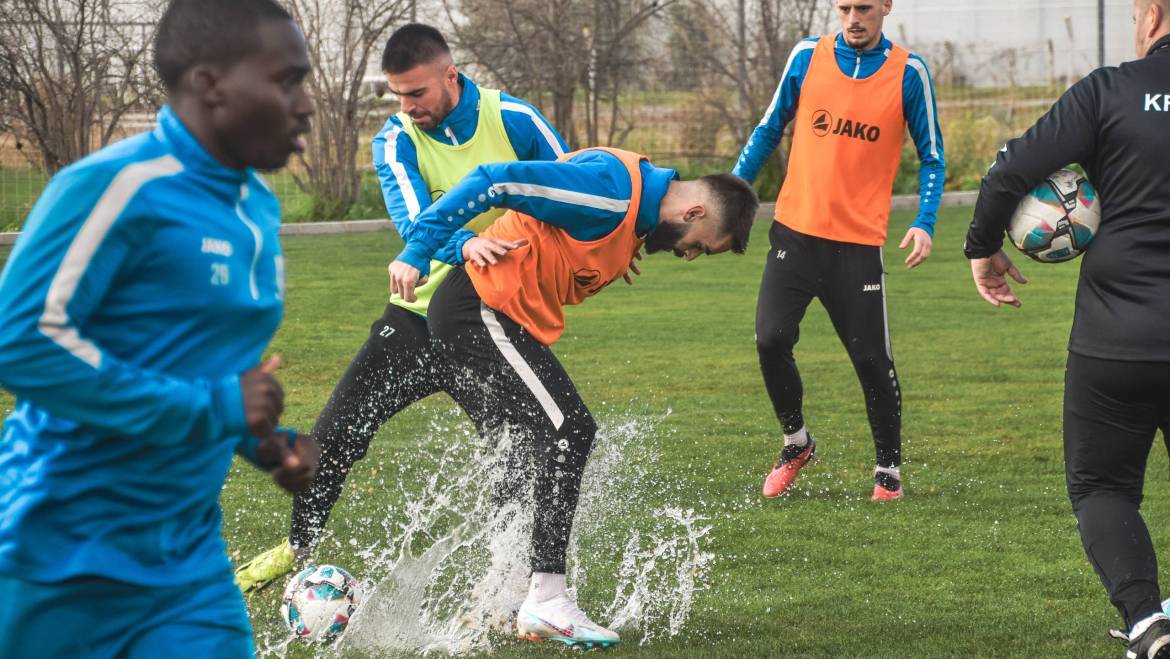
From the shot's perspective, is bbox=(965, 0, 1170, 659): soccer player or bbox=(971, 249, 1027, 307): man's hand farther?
bbox=(971, 249, 1027, 307): man's hand

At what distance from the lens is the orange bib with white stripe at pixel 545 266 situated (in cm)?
495

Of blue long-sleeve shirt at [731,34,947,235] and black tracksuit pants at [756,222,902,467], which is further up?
blue long-sleeve shirt at [731,34,947,235]

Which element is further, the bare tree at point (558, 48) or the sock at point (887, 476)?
the bare tree at point (558, 48)

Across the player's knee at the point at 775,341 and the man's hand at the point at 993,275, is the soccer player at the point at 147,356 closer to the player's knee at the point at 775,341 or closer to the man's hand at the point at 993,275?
the man's hand at the point at 993,275

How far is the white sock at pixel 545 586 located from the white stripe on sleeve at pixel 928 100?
10.7 feet

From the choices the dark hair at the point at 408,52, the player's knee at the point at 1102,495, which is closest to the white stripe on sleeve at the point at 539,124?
the dark hair at the point at 408,52

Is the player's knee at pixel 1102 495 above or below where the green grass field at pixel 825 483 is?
above

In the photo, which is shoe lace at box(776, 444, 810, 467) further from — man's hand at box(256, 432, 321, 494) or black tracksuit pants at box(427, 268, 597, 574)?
man's hand at box(256, 432, 321, 494)

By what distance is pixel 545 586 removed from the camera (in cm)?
489

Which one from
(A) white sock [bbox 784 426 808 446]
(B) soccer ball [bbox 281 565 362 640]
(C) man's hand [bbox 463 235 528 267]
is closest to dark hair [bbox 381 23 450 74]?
(C) man's hand [bbox 463 235 528 267]

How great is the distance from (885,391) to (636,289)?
8.11 meters

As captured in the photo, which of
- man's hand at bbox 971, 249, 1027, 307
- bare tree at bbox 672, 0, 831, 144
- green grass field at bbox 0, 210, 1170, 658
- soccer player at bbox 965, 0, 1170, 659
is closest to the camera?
soccer player at bbox 965, 0, 1170, 659

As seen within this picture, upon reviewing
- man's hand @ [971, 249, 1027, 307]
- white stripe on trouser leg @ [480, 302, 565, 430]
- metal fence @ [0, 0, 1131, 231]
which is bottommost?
metal fence @ [0, 0, 1131, 231]

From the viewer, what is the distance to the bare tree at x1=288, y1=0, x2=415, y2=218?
20.4 m
